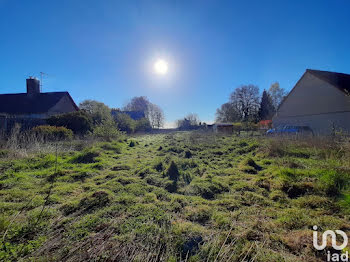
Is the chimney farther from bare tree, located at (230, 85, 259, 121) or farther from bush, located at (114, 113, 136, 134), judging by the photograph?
bare tree, located at (230, 85, 259, 121)

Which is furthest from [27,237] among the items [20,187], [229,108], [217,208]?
[229,108]

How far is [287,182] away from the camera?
3.48 metres

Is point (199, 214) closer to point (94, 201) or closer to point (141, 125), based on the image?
point (94, 201)

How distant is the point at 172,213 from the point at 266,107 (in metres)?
39.4

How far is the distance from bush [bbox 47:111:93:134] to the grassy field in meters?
8.20

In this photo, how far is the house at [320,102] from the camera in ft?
43.1

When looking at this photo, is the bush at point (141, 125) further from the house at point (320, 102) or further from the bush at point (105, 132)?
the house at point (320, 102)

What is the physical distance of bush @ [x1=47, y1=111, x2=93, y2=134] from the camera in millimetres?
12104

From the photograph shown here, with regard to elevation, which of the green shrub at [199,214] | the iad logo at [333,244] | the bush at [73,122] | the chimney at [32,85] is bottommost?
the green shrub at [199,214]

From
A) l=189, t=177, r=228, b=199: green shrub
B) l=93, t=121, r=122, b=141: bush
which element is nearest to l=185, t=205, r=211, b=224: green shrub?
l=189, t=177, r=228, b=199: green shrub

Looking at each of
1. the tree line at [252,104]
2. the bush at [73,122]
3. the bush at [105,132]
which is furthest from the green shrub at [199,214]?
the tree line at [252,104]

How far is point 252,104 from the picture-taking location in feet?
120

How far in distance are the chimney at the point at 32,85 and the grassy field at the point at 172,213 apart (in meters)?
21.0

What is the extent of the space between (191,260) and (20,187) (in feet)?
15.5
